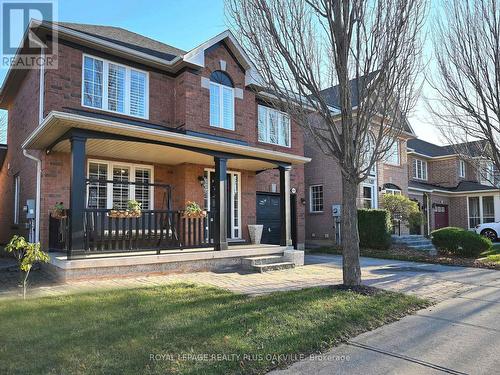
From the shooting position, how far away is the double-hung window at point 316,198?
19.1m

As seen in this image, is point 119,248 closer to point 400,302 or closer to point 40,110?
point 40,110

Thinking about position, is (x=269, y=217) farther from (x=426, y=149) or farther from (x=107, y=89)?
(x=426, y=149)

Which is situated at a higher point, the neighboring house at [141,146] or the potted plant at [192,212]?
the neighboring house at [141,146]

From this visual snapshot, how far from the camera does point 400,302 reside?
6.54 metres

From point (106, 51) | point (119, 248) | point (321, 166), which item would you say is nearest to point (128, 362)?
point (119, 248)

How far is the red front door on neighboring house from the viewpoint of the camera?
25531 millimetres

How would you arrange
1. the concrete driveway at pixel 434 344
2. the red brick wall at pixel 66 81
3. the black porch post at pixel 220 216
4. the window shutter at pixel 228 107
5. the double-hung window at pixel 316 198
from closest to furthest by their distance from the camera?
the concrete driveway at pixel 434 344
the red brick wall at pixel 66 81
the black porch post at pixel 220 216
the window shutter at pixel 228 107
the double-hung window at pixel 316 198

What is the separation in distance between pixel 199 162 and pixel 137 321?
7.74 metres

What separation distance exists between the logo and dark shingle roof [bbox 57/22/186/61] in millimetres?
799

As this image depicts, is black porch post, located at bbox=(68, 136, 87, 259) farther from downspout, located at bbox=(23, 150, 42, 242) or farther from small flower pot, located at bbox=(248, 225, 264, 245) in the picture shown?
small flower pot, located at bbox=(248, 225, 264, 245)

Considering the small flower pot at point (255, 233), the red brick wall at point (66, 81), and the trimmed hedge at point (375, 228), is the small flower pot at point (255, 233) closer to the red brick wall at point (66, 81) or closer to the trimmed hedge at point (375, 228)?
the trimmed hedge at point (375, 228)

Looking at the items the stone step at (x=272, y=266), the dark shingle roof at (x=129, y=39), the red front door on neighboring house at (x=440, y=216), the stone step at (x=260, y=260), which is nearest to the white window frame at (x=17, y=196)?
the dark shingle roof at (x=129, y=39)

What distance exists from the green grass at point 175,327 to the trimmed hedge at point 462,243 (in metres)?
7.67

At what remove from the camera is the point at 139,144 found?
377 inches
